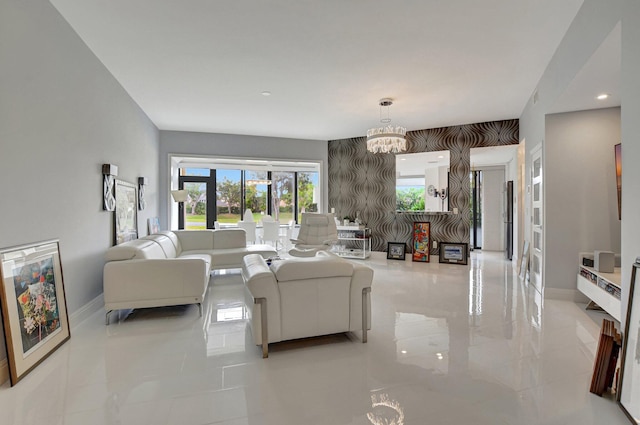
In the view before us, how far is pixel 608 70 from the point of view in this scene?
112 inches

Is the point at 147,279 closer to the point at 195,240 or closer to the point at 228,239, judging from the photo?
the point at 195,240

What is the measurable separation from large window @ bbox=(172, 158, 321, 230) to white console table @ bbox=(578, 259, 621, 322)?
5904 mm

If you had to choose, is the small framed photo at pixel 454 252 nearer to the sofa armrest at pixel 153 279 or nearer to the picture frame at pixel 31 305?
the sofa armrest at pixel 153 279

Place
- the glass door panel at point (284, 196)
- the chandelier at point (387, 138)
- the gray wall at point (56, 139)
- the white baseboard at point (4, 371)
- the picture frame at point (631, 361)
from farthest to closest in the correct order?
the glass door panel at point (284, 196) < the chandelier at point (387, 138) < the gray wall at point (56, 139) < the white baseboard at point (4, 371) < the picture frame at point (631, 361)

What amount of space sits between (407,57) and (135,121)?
14.0 ft

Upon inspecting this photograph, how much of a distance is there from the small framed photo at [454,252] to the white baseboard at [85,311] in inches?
236

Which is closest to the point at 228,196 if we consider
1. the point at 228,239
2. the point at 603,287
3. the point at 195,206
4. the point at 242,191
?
the point at 242,191

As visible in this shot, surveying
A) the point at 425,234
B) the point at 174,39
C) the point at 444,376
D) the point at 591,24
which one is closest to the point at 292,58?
the point at 174,39

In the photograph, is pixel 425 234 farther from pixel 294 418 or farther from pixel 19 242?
pixel 19 242

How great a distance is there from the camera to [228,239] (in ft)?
19.0

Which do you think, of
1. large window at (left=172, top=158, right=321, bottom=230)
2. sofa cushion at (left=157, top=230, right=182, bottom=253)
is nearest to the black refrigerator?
large window at (left=172, top=158, right=321, bottom=230)

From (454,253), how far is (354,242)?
2278mm

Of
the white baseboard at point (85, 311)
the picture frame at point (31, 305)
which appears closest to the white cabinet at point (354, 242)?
the white baseboard at point (85, 311)

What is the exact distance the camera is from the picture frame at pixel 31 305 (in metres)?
2.17
